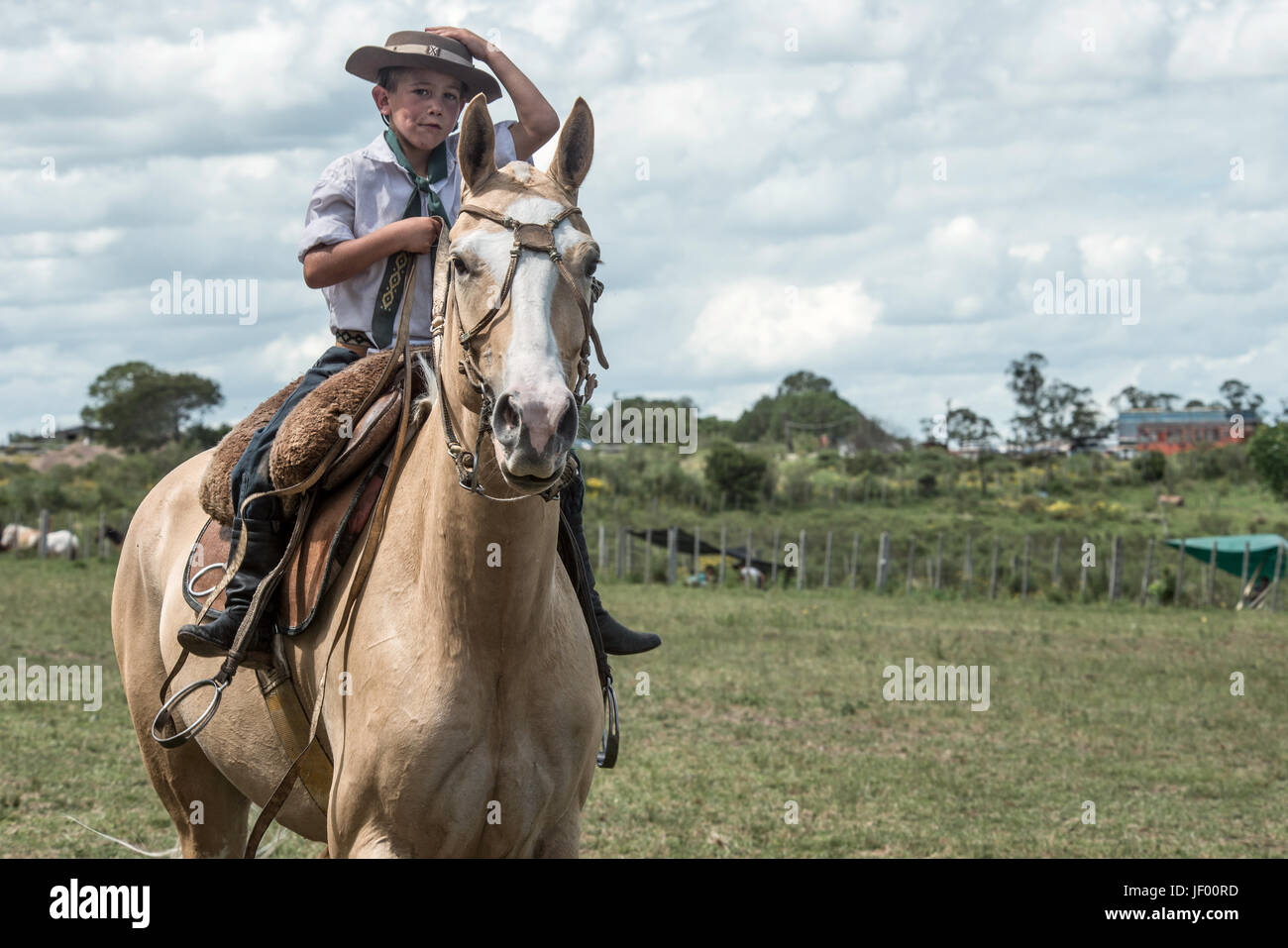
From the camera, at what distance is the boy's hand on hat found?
409 centimetres

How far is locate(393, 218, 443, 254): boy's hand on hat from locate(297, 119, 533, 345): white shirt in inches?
12.5

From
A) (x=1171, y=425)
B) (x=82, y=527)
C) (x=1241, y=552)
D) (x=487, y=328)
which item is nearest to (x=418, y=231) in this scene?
(x=487, y=328)

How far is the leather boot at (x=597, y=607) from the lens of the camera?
14.3ft

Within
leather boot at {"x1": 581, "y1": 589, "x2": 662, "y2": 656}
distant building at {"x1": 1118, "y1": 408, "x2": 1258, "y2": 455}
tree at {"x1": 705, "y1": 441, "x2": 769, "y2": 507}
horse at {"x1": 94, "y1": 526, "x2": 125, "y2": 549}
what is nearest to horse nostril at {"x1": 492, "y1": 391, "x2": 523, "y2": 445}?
leather boot at {"x1": 581, "y1": 589, "x2": 662, "y2": 656}

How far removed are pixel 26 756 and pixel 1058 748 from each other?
29.6ft

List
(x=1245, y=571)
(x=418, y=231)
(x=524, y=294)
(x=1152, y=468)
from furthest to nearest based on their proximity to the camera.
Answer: (x=1152, y=468), (x=1245, y=571), (x=418, y=231), (x=524, y=294)

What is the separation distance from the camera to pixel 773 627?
Result: 21.8 metres

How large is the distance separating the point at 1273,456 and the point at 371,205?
149ft

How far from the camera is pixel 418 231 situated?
409cm

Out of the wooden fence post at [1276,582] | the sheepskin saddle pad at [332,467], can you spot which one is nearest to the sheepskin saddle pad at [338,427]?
the sheepskin saddle pad at [332,467]

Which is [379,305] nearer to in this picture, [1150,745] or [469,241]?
[469,241]

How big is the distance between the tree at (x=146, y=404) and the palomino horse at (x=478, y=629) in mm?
62336

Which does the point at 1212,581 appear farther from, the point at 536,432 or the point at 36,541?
the point at 36,541
